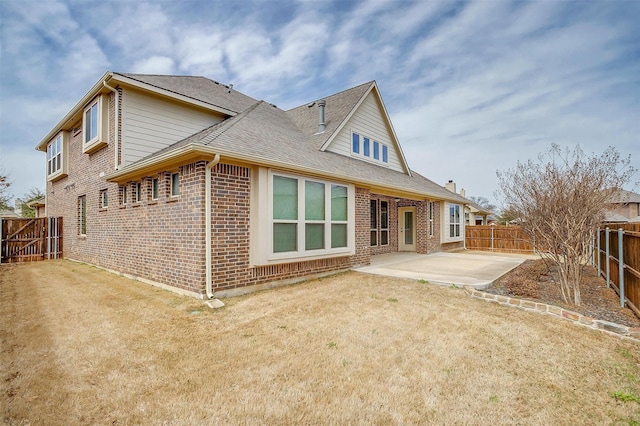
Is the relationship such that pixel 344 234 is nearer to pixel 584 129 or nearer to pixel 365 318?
pixel 365 318

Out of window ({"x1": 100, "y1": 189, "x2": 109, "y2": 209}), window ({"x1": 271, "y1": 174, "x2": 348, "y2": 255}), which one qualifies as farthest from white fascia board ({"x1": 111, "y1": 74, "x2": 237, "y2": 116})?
window ({"x1": 271, "y1": 174, "x2": 348, "y2": 255})

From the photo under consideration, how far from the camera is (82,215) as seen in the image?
1223cm

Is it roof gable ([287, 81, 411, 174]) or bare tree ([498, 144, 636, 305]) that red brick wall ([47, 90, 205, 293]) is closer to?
roof gable ([287, 81, 411, 174])

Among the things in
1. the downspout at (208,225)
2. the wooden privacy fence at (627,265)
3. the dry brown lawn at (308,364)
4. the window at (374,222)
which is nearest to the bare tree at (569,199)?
the wooden privacy fence at (627,265)

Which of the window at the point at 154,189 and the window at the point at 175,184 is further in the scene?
the window at the point at 154,189

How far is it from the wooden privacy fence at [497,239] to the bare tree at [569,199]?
1027 centimetres

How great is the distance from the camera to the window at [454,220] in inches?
657

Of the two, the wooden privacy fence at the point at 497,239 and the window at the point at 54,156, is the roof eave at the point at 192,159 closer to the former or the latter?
the window at the point at 54,156

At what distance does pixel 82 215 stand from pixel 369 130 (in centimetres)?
1265

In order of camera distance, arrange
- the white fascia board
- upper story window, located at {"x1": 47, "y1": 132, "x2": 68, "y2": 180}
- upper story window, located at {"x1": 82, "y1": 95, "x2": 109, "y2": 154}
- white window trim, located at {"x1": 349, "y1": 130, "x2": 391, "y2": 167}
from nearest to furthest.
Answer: the white fascia board, upper story window, located at {"x1": 82, "y1": 95, "x2": 109, "y2": 154}, white window trim, located at {"x1": 349, "y1": 130, "x2": 391, "y2": 167}, upper story window, located at {"x1": 47, "y1": 132, "x2": 68, "y2": 180}

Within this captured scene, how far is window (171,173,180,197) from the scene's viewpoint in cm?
686

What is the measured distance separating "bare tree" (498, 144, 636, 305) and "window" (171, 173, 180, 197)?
8215mm

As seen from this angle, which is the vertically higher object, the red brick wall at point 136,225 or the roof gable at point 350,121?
the roof gable at point 350,121

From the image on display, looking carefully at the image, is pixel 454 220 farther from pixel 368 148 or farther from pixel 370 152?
pixel 368 148
